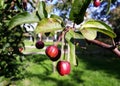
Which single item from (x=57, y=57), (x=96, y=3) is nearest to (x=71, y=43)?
(x=57, y=57)

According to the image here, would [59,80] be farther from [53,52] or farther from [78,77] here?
[53,52]

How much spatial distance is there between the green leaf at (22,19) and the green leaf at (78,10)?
0.13 m

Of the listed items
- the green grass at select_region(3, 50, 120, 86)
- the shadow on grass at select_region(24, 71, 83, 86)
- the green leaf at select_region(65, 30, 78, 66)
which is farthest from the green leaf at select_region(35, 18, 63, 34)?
the shadow on grass at select_region(24, 71, 83, 86)

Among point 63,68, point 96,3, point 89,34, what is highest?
point 96,3

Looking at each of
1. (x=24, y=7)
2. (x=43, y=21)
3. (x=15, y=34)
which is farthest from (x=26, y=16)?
(x=15, y=34)

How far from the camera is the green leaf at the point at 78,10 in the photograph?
1.08 metres

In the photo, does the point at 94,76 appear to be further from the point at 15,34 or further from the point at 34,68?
the point at 15,34

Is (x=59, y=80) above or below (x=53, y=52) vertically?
below

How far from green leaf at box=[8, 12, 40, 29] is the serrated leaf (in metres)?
0.18

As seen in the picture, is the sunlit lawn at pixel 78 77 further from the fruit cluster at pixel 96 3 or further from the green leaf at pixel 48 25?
the green leaf at pixel 48 25

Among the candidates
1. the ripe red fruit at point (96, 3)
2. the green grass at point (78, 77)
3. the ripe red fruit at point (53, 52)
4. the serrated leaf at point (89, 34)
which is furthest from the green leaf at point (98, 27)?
the green grass at point (78, 77)

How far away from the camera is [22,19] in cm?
110

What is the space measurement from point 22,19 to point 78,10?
195 millimetres

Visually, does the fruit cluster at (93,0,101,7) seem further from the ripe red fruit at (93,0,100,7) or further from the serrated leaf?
the serrated leaf
